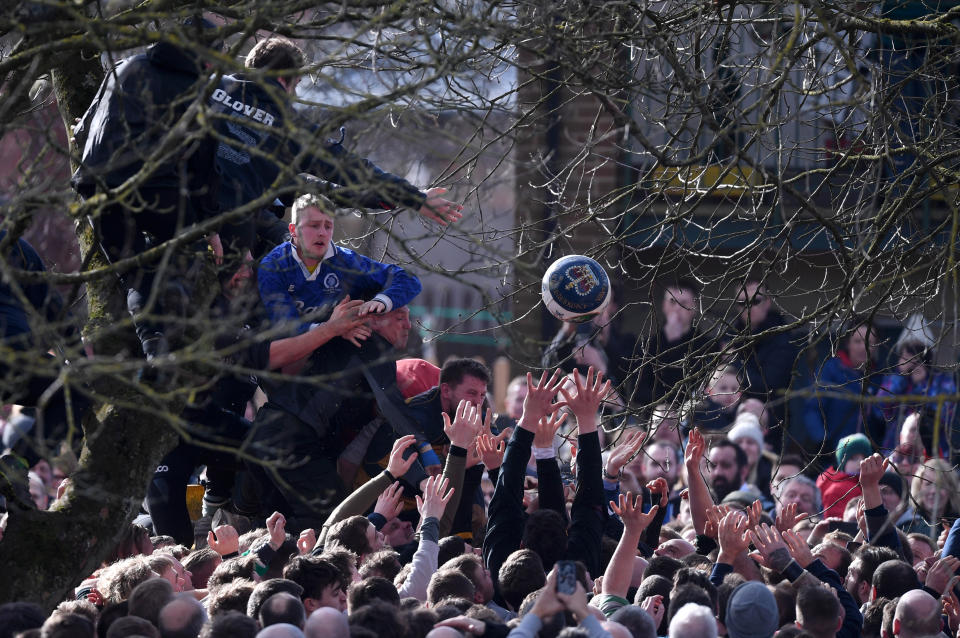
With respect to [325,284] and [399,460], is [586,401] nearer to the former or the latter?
[399,460]

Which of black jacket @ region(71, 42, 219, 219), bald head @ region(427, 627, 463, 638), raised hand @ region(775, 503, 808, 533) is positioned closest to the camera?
bald head @ region(427, 627, 463, 638)

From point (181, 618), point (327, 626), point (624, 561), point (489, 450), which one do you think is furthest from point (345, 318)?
point (327, 626)

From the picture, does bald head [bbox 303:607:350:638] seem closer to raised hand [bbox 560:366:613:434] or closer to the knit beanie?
raised hand [bbox 560:366:613:434]

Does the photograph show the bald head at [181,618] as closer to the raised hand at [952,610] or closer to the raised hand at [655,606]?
the raised hand at [655,606]

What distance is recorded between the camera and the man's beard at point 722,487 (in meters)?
9.24

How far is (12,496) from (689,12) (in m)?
3.67

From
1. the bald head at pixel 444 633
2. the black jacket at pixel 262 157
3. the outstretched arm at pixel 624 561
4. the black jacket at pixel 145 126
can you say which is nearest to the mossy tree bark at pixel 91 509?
the black jacket at pixel 145 126

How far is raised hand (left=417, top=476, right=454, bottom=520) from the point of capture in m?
6.20

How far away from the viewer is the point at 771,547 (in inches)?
239

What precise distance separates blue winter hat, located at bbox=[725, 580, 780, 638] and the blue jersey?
257 cm

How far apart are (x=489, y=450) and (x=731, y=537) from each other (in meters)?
1.36

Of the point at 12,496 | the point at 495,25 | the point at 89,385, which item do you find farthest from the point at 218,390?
the point at 495,25

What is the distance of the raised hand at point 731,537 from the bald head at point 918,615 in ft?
2.63

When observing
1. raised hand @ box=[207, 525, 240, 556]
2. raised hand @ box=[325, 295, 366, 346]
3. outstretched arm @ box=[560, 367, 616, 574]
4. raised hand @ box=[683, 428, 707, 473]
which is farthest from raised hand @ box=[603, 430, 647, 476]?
raised hand @ box=[207, 525, 240, 556]
